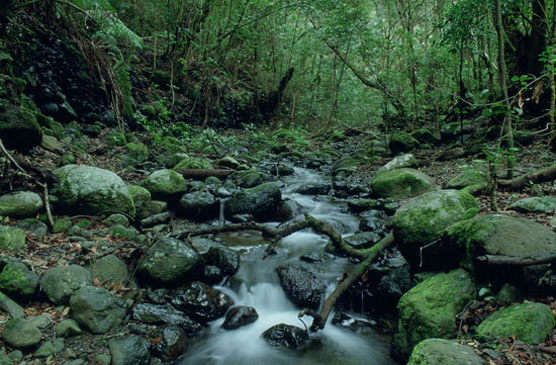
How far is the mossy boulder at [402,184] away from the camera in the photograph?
7.68 meters

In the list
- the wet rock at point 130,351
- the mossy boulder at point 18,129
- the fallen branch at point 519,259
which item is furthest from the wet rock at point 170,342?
the mossy boulder at point 18,129

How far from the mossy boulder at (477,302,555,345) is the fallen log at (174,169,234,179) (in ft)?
23.8

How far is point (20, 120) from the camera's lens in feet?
19.5

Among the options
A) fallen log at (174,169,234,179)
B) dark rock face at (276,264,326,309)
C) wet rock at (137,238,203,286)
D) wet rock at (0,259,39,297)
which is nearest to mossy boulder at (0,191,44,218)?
wet rock at (0,259,39,297)

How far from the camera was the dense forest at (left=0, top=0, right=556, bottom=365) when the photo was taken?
3275 millimetres

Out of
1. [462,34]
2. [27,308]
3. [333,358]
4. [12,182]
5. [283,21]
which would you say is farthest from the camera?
[283,21]

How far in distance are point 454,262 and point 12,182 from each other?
6082mm

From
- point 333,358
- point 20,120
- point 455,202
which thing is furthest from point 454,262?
point 20,120

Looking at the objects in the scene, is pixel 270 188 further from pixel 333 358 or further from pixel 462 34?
pixel 462 34

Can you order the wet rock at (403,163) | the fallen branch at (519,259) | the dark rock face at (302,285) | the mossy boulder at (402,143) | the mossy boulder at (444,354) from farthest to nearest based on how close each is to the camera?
Answer: the mossy boulder at (402,143) < the wet rock at (403,163) < the dark rock face at (302,285) < the fallen branch at (519,259) < the mossy boulder at (444,354)

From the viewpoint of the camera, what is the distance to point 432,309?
11.0 feet

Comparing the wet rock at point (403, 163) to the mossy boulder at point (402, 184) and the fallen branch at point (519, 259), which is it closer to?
the mossy boulder at point (402, 184)

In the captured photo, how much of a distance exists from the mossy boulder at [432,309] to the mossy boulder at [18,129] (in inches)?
262

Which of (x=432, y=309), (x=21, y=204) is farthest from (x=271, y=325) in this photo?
(x=21, y=204)
